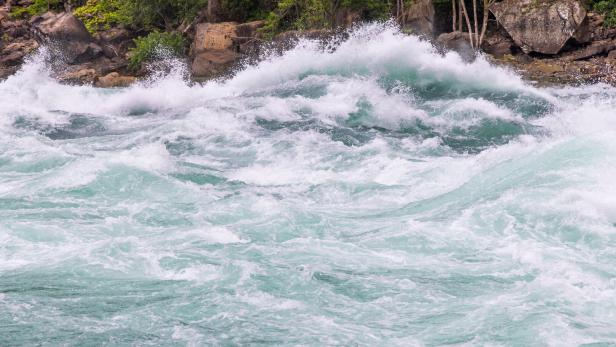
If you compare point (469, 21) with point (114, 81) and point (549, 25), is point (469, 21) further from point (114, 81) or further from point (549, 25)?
point (114, 81)

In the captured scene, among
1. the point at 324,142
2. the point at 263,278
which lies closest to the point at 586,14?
the point at 324,142

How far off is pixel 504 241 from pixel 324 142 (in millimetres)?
5514

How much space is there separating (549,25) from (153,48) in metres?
11.3

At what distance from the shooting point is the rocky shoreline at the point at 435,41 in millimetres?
19641

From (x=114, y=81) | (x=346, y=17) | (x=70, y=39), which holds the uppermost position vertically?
(x=346, y=17)

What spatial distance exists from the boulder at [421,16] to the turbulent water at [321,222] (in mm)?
5728

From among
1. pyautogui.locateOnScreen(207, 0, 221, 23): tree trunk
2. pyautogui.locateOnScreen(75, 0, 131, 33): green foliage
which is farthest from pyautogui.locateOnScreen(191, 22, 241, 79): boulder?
pyautogui.locateOnScreen(75, 0, 131, 33): green foliage

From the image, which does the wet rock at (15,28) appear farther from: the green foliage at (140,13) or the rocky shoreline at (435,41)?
the green foliage at (140,13)

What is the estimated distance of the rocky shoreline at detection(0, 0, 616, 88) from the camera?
1964 centimetres

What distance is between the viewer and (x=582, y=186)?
8.78 metres

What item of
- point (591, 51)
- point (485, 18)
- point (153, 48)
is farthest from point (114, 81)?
point (591, 51)

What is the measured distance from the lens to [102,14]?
28.7 meters

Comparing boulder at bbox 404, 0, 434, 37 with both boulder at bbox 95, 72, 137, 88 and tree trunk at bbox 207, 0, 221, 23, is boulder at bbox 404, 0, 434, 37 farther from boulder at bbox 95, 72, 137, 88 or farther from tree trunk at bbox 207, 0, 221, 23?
boulder at bbox 95, 72, 137, 88

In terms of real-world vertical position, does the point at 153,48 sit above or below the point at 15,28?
below
